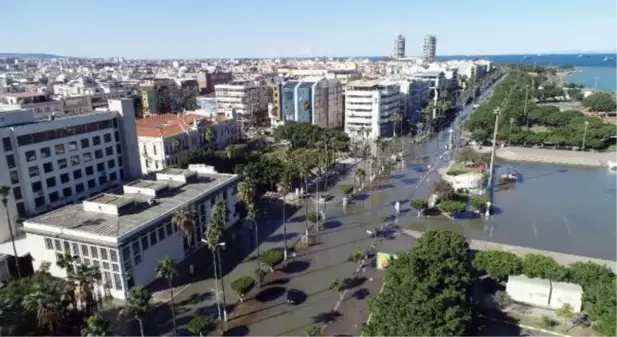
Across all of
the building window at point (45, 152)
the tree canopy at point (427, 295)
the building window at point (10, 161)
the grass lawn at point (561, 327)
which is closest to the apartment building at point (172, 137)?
the building window at point (45, 152)

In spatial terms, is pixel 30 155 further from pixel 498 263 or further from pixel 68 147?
pixel 498 263

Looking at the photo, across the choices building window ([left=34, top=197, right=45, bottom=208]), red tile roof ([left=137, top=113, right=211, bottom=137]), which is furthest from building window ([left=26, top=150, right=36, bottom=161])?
red tile roof ([left=137, top=113, right=211, bottom=137])

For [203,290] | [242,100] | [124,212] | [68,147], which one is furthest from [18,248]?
[242,100]

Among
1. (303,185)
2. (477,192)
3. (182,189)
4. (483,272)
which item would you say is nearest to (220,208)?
(182,189)

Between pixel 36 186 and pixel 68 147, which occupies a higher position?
pixel 68 147

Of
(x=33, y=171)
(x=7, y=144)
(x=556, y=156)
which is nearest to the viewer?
(x=7, y=144)

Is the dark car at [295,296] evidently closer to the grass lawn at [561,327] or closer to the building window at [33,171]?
the grass lawn at [561,327]
